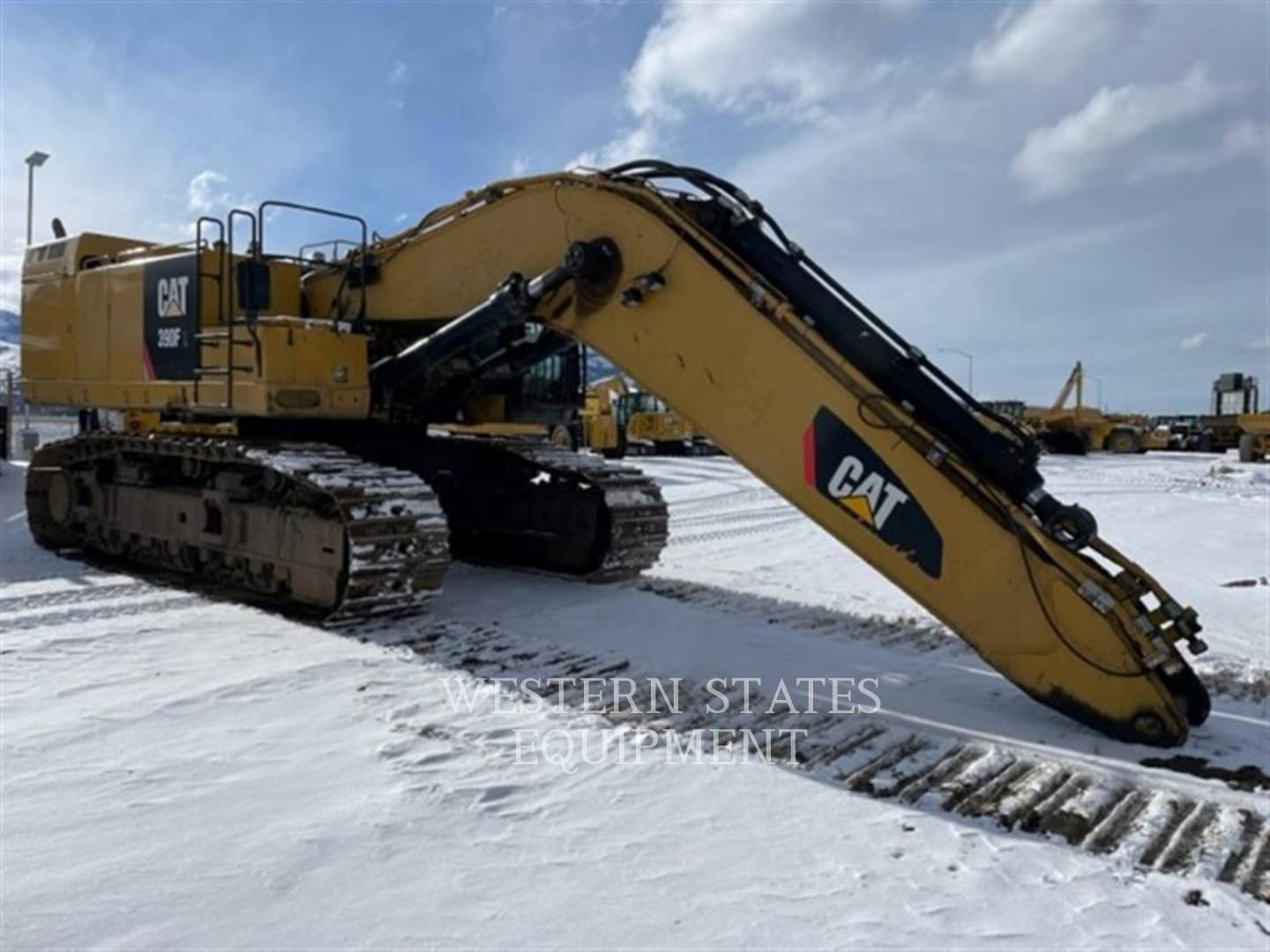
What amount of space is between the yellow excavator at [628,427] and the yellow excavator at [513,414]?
2008 cm

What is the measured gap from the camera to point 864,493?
4.83 m

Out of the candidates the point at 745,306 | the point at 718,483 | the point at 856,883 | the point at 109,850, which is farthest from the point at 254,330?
the point at 718,483

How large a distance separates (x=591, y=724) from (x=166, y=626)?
10.1 ft

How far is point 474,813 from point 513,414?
5069mm

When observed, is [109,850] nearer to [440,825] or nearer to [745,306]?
[440,825]

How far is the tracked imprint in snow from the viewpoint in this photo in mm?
3357

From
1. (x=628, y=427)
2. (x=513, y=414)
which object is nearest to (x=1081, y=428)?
(x=628, y=427)

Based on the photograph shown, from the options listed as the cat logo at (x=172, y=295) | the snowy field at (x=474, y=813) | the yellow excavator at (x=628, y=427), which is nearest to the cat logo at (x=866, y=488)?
the snowy field at (x=474, y=813)

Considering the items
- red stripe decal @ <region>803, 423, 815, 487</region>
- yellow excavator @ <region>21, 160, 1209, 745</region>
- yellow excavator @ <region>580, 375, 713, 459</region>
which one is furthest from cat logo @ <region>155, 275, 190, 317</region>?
yellow excavator @ <region>580, 375, 713, 459</region>

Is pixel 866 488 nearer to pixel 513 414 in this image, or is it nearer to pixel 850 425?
pixel 850 425

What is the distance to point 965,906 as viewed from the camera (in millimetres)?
2934

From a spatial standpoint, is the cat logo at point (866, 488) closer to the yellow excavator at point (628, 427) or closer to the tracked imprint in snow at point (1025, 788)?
the tracked imprint in snow at point (1025, 788)

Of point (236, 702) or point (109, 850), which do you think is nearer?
point (109, 850)

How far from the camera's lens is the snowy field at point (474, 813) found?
2.79 m
